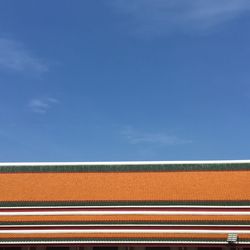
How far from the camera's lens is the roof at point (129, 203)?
39.3m

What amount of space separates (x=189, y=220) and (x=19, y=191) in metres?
13.9

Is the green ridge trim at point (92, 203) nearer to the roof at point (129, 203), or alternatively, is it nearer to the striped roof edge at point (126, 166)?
the roof at point (129, 203)

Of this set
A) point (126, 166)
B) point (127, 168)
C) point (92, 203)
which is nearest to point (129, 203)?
point (92, 203)

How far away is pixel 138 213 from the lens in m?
41.0

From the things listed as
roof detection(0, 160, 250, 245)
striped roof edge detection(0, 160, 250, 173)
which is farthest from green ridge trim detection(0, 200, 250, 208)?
striped roof edge detection(0, 160, 250, 173)

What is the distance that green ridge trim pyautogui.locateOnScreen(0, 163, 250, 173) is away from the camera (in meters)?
45.6

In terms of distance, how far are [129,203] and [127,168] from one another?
551cm

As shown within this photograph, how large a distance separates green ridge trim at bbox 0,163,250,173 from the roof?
83 mm

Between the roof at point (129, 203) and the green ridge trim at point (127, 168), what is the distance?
0.27ft

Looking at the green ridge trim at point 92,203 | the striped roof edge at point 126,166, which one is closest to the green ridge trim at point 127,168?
the striped roof edge at point 126,166

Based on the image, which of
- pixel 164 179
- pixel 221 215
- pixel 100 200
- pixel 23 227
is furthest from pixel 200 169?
pixel 23 227

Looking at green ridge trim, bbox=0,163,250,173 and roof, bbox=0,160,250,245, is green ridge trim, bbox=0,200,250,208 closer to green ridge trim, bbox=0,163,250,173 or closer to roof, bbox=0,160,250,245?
roof, bbox=0,160,250,245

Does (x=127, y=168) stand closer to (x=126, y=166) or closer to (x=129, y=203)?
(x=126, y=166)

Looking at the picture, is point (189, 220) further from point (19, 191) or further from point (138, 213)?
point (19, 191)
